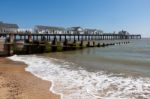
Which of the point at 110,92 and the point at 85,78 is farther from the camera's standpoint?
the point at 85,78

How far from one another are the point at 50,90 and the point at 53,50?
31.4 meters

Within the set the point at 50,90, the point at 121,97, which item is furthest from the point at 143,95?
the point at 50,90

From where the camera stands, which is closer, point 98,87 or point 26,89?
point 26,89

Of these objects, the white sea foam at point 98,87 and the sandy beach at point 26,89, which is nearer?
the sandy beach at point 26,89

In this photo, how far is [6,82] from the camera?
15195 mm

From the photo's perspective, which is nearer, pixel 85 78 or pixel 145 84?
pixel 145 84

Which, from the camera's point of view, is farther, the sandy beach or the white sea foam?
the white sea foam

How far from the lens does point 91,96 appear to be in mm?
12055

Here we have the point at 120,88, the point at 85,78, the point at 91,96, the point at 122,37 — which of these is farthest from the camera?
the point at 122,37

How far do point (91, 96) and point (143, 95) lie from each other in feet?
8.35

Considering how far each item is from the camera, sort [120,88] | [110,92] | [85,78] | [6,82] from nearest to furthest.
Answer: [110,92], [120,88], [6,82], [85,78]

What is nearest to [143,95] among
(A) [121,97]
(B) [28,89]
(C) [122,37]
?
(A) [121,97]

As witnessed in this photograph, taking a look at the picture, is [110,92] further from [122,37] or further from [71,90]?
[122,37]

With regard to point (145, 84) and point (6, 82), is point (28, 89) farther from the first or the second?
point (145, 84)
